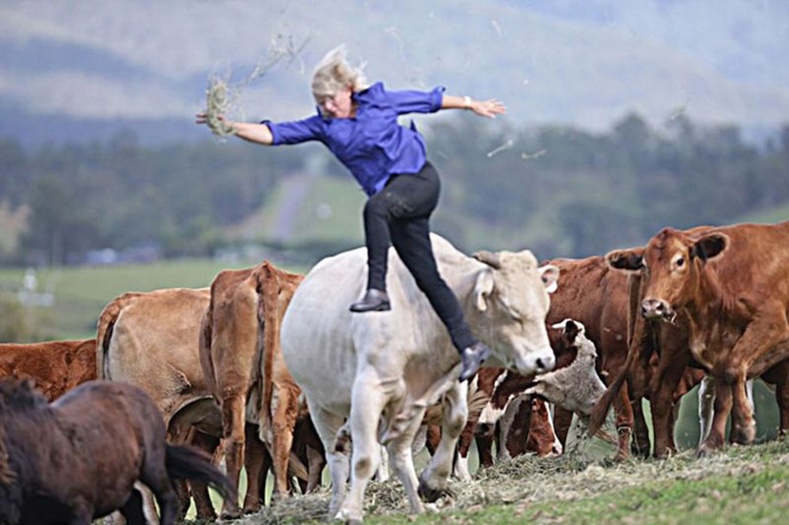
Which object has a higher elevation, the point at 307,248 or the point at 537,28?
the point at 537,28

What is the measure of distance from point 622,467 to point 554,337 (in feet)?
9.65

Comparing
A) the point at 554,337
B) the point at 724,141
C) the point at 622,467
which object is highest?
the point at 724,141

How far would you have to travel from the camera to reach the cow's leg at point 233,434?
12836 millimetres

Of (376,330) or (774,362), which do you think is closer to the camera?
(376,330)

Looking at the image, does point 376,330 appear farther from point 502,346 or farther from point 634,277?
point 634,277

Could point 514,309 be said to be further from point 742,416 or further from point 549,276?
point 742,416

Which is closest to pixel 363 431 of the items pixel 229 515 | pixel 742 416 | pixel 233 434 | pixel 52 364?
pixel 229 515

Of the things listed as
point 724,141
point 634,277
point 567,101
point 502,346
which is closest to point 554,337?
point 634,277

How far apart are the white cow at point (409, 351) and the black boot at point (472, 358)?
9.5 inches

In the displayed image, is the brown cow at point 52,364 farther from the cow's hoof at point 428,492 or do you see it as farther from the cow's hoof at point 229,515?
the cow's hoof at point 428,492

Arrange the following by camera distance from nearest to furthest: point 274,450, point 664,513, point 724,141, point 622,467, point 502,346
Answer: point 664,513, point 502,346, point 622,467, point 274,450, point 724,141

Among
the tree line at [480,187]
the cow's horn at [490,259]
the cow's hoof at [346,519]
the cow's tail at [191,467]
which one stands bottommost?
the cow's hoof at [346,519]

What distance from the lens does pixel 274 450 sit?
513 inches

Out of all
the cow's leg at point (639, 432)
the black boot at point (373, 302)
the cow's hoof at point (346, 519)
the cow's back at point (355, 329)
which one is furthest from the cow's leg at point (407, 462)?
the cow's leg at point (639, 432)
